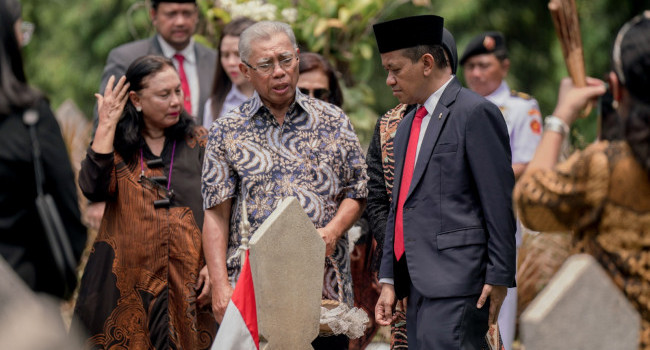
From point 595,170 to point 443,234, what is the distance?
3.77 feet

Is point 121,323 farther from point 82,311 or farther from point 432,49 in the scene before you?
point 432,49

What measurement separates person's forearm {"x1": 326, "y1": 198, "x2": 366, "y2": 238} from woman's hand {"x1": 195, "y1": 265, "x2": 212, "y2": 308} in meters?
0.90

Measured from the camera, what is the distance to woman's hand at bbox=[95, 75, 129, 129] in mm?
5422

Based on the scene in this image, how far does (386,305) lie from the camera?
458 cm

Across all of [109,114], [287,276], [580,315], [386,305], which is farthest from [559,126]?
[109,114]

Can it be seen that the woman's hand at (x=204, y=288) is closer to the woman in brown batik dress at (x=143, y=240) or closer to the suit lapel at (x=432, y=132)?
the woman in brown batik dress at (x=143, y=240)

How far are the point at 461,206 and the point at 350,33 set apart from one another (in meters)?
3.76

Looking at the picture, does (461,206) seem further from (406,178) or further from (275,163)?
(275,163)

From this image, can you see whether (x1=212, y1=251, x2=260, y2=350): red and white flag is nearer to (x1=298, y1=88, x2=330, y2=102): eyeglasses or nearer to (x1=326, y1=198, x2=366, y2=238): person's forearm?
(x1=326, y1=198, x2=366, y2=238): person's forearm

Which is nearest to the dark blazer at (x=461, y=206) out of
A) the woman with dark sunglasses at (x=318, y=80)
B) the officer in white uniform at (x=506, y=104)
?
the woman with dark sunglasses at (x=318, y=80)

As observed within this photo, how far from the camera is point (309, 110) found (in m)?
5.11

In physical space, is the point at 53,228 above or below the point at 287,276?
above

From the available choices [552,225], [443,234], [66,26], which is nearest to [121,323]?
[443,234]

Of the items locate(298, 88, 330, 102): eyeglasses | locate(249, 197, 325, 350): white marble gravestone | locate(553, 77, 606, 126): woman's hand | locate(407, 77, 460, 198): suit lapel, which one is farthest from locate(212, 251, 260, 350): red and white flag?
locate(298, 88, 330, 102): eyeglasses
